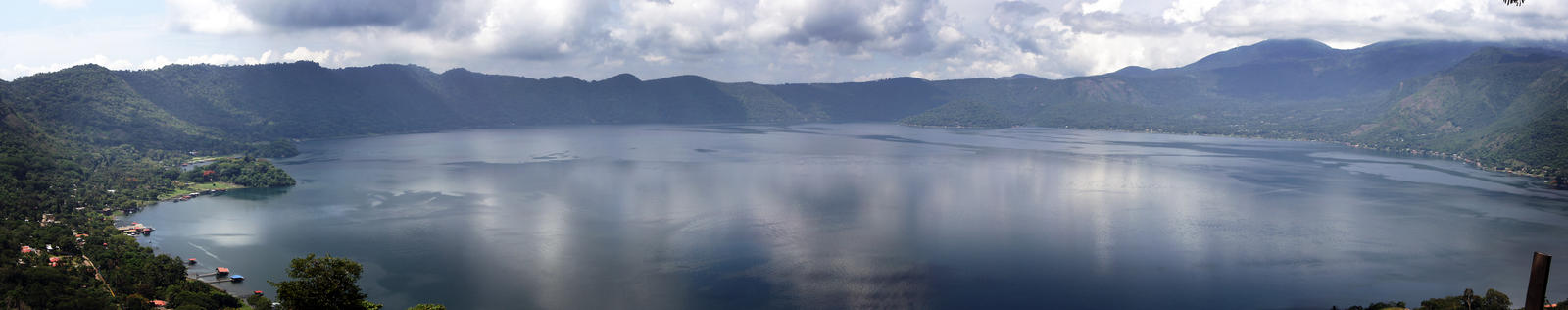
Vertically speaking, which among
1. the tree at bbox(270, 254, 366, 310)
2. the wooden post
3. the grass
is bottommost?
the grass

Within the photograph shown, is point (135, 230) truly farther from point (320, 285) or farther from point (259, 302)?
point (320, 285)

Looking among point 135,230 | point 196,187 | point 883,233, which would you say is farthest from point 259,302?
point 196,187

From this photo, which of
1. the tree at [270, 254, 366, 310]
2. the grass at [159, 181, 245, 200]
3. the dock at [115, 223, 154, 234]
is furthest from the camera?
the grass at [159, 181, 245, 200]

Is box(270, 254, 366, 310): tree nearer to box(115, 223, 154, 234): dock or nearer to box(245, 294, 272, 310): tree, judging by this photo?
box(245, 294, 272, 310): tree

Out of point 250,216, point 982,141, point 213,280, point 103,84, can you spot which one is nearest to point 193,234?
point 250,216

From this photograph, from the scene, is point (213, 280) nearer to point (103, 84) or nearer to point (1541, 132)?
point (103, 84)

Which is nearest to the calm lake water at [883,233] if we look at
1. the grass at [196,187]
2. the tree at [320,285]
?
the grass at [196,187]

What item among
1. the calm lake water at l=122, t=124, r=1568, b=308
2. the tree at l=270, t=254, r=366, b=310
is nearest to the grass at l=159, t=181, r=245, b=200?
the calm lake water at l=122, t=124, r=1568, b=308
